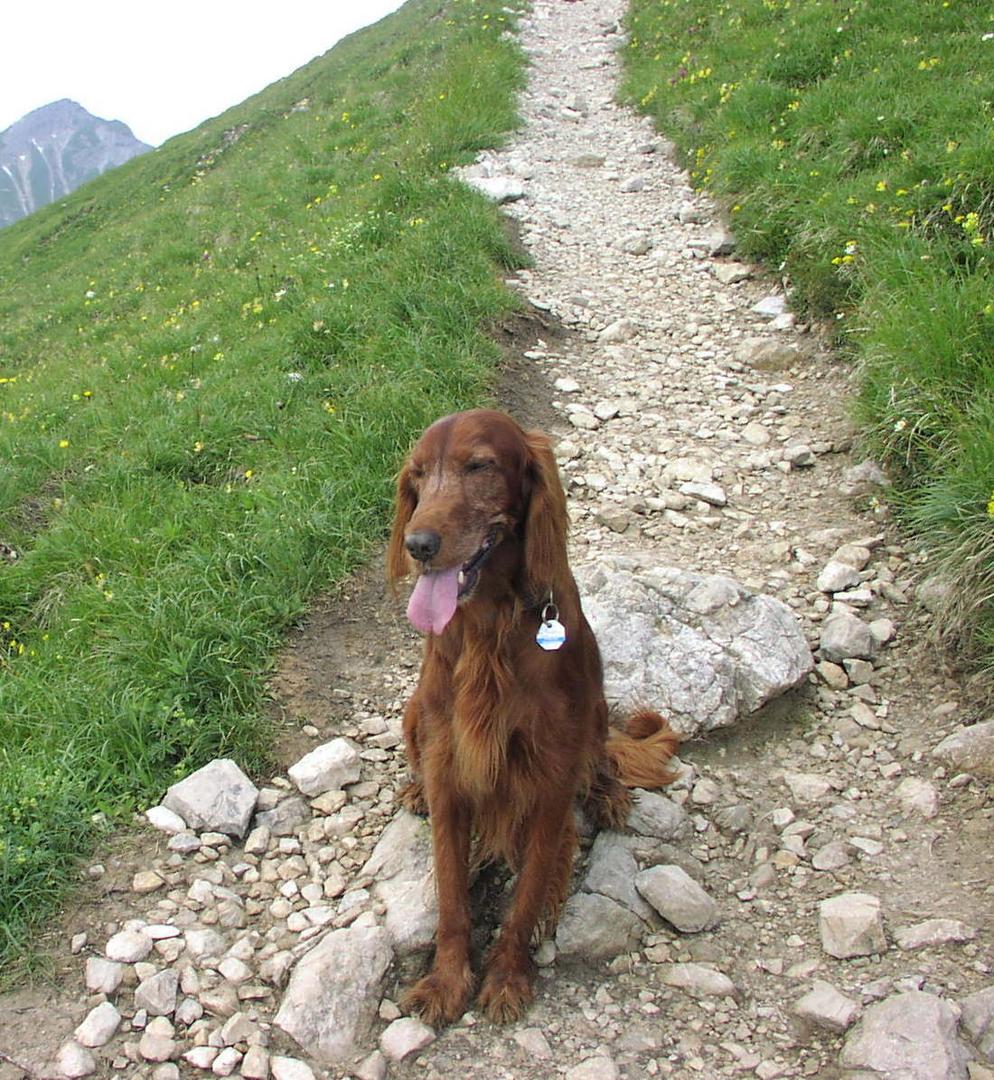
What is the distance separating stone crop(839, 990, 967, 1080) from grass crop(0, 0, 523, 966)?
248cm

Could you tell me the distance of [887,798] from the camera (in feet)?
12.2

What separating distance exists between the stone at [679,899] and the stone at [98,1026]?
1733 mm

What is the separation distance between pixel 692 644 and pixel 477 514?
1.83 meters

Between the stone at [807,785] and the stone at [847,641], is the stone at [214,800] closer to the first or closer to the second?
the stone at [807,785]

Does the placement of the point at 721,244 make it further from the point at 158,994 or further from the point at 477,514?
the point at 158,994

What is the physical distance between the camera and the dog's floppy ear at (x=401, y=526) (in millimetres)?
3094

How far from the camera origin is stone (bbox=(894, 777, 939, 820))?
357 centimetres

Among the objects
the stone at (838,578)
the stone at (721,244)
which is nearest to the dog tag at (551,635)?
the stone at (838,578)

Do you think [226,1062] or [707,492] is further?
[707,492]

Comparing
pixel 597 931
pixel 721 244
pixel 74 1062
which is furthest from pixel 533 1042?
pixel 721 244

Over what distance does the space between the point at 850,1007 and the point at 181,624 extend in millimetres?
3163

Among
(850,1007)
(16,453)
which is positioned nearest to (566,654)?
(850,1007)

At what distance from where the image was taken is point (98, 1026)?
2.86 m

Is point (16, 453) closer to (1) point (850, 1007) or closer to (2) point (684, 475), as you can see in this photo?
(2) point (684, 475)
